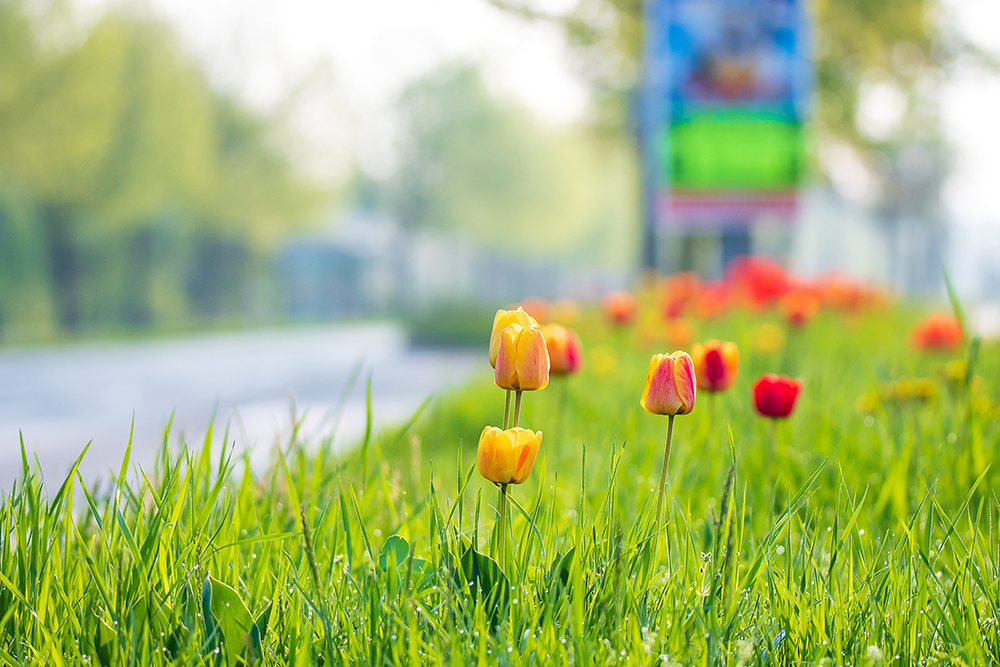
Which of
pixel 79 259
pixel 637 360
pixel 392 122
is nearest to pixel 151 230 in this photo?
pixel 79 259

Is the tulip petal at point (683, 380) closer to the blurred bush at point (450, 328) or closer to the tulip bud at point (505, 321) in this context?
the tulip bud at point (505, 321)

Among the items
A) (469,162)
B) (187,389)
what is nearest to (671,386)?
(187,389)

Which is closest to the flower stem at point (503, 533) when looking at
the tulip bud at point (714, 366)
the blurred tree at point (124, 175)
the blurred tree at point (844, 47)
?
the tulip bud at point (714, 366)

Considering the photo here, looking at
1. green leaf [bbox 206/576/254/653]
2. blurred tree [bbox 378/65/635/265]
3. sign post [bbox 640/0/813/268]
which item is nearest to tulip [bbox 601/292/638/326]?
green leaf [bbox 206/576/254/653]

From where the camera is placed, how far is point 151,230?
17.6 m

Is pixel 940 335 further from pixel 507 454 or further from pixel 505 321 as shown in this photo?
pixel 507 454

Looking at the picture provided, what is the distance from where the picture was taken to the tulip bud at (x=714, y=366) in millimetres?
1562

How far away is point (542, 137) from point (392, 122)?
573 centimetres

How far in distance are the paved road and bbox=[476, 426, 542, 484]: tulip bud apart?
197 cm

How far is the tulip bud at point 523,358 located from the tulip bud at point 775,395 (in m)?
0.59

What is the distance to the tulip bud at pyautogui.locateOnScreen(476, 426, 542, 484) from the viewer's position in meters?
1.02

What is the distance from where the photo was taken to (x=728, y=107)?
6.58 metres

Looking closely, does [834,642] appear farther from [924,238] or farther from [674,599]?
[924,238]

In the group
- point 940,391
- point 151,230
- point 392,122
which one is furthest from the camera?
point 392,122
